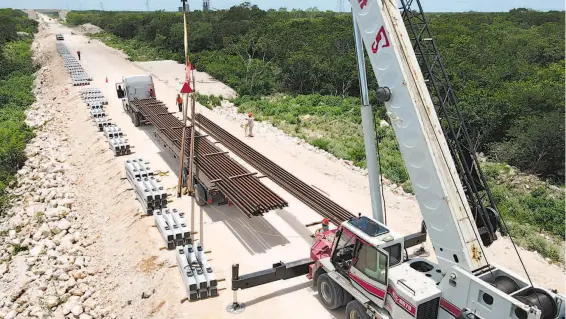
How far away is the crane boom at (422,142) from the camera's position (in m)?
6.84

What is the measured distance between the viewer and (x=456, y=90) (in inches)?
1110

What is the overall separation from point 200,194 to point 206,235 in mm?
2069

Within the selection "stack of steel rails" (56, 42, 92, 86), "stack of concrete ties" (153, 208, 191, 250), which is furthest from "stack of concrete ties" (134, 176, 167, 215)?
"stack of steel rails" (56, 42, 92, 86)

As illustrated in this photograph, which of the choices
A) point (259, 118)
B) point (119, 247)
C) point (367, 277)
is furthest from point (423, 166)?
point (259, 118)

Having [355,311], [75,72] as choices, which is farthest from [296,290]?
[75,72]

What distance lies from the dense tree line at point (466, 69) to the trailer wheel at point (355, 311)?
16747 millimetres

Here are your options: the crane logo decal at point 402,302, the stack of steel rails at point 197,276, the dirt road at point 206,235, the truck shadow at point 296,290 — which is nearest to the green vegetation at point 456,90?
the dirt road at point 206,235

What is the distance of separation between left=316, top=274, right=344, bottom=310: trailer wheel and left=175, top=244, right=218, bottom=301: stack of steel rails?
2.47 metres

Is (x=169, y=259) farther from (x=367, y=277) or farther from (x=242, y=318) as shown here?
(x=367, y=277)

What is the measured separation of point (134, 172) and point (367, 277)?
1071 centimetres

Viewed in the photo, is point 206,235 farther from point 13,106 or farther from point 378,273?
point 13,106

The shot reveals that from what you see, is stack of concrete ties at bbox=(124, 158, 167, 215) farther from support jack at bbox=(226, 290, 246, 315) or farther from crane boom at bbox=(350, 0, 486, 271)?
crane boom at bbox=(350, 0, 486, 271)

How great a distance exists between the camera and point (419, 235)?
11219 millimetres

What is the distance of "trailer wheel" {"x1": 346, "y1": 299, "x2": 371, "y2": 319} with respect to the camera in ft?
27.1
